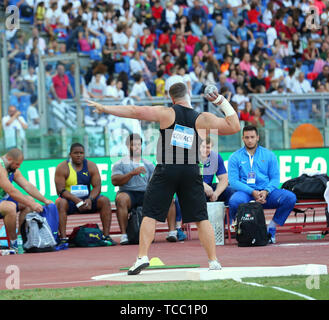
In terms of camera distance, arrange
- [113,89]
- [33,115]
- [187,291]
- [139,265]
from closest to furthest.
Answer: [187,291] < [139,265] < [33,115] < [113,89]

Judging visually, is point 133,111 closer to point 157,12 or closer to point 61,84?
point 61,84

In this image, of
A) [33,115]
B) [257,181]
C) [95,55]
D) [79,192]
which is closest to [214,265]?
[257,181]

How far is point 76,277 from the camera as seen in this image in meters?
9.40

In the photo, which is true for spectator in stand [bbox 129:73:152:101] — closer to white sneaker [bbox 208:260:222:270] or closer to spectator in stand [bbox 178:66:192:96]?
spectator in stand [bbox 178:66:192:96]

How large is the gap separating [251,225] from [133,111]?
13.2ft

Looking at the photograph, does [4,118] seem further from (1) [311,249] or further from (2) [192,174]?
(2) [192,174]

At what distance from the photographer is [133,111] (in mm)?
8961

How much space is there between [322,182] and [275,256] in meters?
2.99

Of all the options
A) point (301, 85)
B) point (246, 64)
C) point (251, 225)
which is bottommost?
point (251, 225)

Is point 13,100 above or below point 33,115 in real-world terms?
above

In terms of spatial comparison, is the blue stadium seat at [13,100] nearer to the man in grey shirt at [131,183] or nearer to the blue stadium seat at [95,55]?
the blue stadium seat at [95,55]

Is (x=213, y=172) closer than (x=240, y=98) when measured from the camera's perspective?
Yes

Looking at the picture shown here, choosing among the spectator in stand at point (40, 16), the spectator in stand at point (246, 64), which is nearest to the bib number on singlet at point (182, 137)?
the spectator in stand at point (40, 16)
